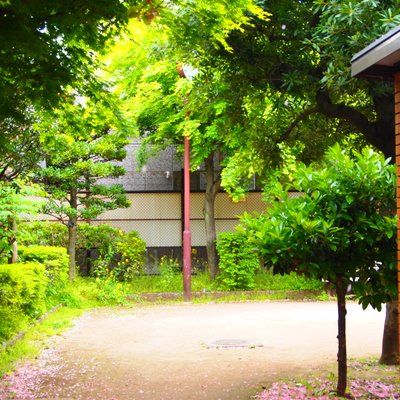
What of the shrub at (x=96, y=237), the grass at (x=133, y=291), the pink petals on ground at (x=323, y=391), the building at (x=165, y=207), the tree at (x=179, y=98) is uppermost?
the tree at (x=179, y=98)

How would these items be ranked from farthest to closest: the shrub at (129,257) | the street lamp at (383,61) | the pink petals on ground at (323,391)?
1. the shrub at (129,257)
2. the pink petals on ground at (323,391)
3. the street lamp at (383,61)

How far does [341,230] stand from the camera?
576cm

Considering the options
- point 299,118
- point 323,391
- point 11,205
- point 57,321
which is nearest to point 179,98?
point 57,321

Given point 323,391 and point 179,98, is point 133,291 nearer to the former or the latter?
point 179,98

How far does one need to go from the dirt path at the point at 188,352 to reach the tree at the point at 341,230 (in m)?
1.80

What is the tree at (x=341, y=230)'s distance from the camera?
5.72m

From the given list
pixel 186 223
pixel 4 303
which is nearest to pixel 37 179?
pixel 186 223

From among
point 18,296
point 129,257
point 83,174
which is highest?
point 83,174

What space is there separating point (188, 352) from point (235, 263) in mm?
8543

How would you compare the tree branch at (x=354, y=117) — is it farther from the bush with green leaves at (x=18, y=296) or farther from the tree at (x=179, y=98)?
the bush with green leaves at (x=18, y=296)

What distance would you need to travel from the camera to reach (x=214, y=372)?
777 centimetres

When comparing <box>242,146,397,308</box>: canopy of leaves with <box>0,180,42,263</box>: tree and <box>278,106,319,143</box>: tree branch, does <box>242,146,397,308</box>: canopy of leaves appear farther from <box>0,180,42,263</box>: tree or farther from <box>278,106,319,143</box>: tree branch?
<box>0,180,42,263</box>: tree

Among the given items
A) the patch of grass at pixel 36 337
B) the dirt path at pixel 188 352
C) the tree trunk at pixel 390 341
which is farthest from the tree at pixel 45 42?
the tree trunk at pixel 390 341

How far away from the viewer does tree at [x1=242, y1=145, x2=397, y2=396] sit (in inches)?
225
